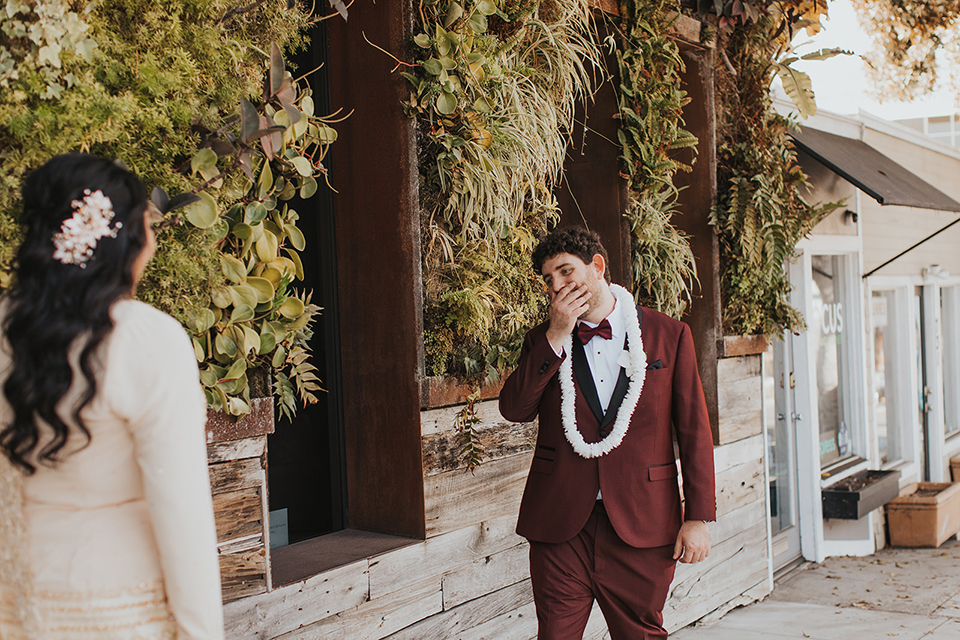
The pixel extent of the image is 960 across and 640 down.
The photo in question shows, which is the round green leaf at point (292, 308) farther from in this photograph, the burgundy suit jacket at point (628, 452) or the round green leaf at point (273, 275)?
the burgundy suit jacket at point (628, 452)

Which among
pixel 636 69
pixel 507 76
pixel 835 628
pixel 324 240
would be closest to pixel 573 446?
pixel 324 240

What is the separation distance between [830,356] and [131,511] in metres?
6.96

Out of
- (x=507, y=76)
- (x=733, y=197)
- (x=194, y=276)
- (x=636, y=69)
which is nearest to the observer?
(x=194, y=276)

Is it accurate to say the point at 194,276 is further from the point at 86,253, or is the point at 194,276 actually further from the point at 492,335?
the point at 492,335

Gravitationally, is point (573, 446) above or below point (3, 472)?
below

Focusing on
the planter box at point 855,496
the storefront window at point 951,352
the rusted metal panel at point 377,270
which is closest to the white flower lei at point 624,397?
the rusted metal panel at point 377,270

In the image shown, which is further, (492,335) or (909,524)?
(909,524)

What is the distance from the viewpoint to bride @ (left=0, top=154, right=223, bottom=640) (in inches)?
54.0

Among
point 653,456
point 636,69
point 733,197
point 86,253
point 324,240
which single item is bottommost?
point 653,456

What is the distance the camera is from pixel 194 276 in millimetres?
2211

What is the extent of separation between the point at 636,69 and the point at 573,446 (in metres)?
2.39

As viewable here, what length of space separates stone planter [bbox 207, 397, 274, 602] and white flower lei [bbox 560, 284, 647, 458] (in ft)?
3.08

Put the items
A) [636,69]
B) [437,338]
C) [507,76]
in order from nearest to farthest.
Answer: [437,338], [507,76], [636,69]

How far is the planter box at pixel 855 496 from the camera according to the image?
664 centimetres
